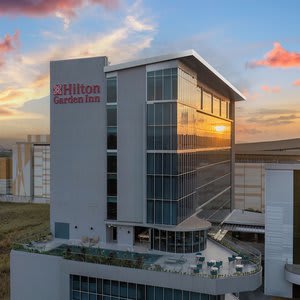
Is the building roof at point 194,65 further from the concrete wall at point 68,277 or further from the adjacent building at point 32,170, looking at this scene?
the adjacent building at point 32,170

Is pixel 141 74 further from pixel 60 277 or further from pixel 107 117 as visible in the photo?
pixel 60 277

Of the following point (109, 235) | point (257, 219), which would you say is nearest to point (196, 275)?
point (109, 235)

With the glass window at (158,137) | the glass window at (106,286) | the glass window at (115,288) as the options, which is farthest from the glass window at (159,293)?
the glass window at (158,137)

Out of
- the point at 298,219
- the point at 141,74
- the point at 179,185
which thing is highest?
the point at 141,74

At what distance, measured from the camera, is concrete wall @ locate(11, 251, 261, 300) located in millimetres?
20031

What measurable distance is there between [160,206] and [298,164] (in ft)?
31.8

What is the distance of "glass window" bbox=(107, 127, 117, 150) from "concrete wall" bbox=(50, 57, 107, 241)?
33cm

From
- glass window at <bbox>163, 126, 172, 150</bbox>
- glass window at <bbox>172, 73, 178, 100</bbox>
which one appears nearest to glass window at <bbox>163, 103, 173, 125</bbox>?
glass window at <bbox>163, 126, 172, 150</bbox>

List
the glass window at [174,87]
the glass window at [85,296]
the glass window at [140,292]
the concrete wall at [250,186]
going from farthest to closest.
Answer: the concrete wall at [250,186] < the glass window at [174,87] < the glass window at [85,296] < the glass window at [140,292]

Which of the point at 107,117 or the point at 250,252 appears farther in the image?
the point at 107,117

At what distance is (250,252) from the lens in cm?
2398

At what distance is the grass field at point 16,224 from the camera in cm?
3849

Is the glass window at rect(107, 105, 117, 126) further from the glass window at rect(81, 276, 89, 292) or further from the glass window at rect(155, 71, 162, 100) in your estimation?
the glass window at rect(81, 276, 89, 292)

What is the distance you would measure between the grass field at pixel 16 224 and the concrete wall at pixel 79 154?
11.3m
